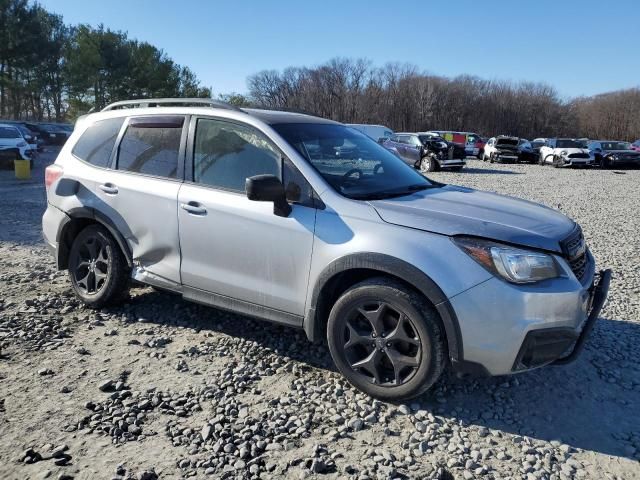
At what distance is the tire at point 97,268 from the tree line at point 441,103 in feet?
271

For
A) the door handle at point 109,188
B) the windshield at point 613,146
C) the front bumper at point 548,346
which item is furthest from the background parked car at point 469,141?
the front bumper at point 548,346

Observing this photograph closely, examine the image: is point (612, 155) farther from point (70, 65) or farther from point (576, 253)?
point (70, 65)

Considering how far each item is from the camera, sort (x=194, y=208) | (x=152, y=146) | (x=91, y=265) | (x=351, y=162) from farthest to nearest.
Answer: (x=91, y=265) < (x=152, y=146) < (x=351, y=162) < (x=194, y=208)

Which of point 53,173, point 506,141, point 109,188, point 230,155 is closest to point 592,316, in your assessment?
point 230,155

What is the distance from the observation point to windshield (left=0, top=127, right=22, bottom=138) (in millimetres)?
19688

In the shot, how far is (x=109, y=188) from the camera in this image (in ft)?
14.4

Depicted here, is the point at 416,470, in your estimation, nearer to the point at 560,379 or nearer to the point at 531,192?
the point at 560,379

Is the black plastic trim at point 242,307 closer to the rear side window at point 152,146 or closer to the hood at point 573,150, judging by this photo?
the rear side window at point 152,146

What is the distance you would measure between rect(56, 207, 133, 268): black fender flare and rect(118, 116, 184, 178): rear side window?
470mm

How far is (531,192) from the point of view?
16.5 meters

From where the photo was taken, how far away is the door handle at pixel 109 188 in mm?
4340

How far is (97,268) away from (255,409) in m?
2.33

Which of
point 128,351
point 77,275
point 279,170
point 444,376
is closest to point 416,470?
point 444,376

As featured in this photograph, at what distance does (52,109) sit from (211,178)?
194 feet
